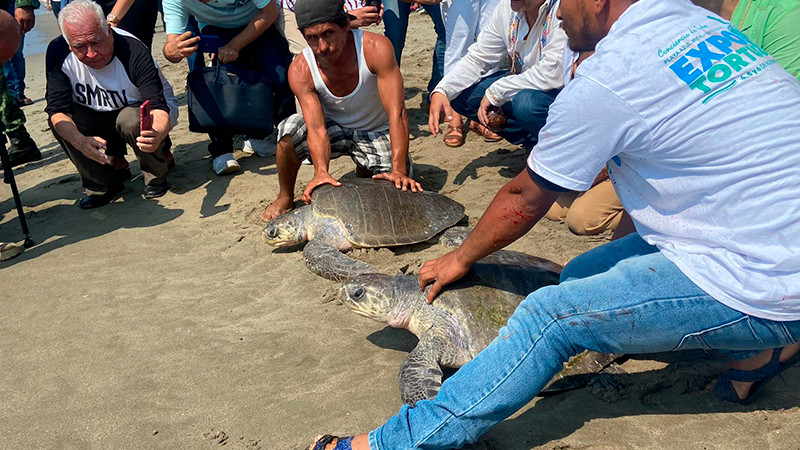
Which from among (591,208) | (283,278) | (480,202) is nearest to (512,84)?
(480,202)

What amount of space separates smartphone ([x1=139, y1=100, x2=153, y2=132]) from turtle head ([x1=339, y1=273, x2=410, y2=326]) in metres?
2.10

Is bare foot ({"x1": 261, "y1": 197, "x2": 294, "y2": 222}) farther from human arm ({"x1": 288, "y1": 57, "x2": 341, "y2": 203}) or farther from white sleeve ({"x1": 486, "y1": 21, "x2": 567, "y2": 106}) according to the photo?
white sleeve ({"x1": 486, "y1": 21, "x2": 567, "y2": 106})

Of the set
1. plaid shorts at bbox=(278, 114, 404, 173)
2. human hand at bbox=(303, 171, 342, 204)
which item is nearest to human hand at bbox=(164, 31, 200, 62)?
plaid shorts at bbox=(278, 114, 404, 173)

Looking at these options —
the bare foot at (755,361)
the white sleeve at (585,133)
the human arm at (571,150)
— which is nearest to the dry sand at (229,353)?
the bare foot at (755,361)

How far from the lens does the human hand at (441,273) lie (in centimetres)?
198

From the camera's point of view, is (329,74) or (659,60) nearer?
(659,60)

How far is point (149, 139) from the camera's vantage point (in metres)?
3.80

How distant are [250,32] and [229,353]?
2587 millimetres

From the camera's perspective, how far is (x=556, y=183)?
4.99 ft

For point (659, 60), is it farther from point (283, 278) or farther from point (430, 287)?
point (283, 278)

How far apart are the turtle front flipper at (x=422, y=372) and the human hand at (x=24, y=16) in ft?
Answer: 15.6

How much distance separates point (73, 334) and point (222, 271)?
0.72 metres

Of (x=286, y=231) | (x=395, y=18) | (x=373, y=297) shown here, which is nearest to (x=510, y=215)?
(x=373, y=297)

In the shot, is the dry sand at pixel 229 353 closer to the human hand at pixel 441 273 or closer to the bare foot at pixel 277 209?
the bare foot at pixel 277 209
